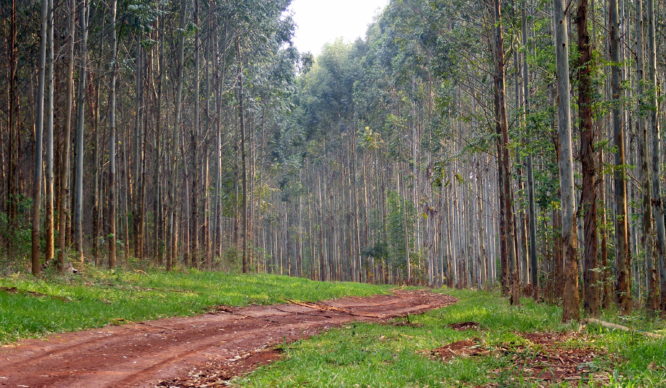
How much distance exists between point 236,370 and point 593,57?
10.4m

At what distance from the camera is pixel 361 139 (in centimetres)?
5166

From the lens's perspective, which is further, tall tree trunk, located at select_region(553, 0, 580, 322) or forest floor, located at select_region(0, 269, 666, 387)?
tall tree trunk, located at select_region(553, 0, 580, 322)

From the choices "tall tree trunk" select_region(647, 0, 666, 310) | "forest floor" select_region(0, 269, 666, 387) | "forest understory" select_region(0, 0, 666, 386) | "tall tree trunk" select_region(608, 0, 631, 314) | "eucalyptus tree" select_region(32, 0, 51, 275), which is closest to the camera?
"forest floor" select_region(0, 269, 666, 387)

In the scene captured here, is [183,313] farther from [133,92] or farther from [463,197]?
[463,197]

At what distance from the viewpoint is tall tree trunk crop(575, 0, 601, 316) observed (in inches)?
486

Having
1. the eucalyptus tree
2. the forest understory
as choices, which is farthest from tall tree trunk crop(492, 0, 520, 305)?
the eucalyptus tree

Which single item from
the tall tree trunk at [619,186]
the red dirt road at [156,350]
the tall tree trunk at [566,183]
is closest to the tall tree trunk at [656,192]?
the tall tree trunk at [619,186]

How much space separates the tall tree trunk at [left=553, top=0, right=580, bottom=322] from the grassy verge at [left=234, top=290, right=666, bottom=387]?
0.68m

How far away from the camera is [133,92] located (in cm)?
3422

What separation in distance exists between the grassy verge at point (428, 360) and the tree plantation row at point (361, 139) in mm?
2313

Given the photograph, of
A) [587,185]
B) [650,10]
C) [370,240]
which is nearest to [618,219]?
[587,185]

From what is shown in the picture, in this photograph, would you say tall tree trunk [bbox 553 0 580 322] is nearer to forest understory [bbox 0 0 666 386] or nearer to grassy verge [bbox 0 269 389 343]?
forest understory [bbox 0 0 666 386]

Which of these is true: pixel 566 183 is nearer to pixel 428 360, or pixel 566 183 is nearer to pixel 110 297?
pixel 428 360

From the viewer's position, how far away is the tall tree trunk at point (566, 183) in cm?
1137
